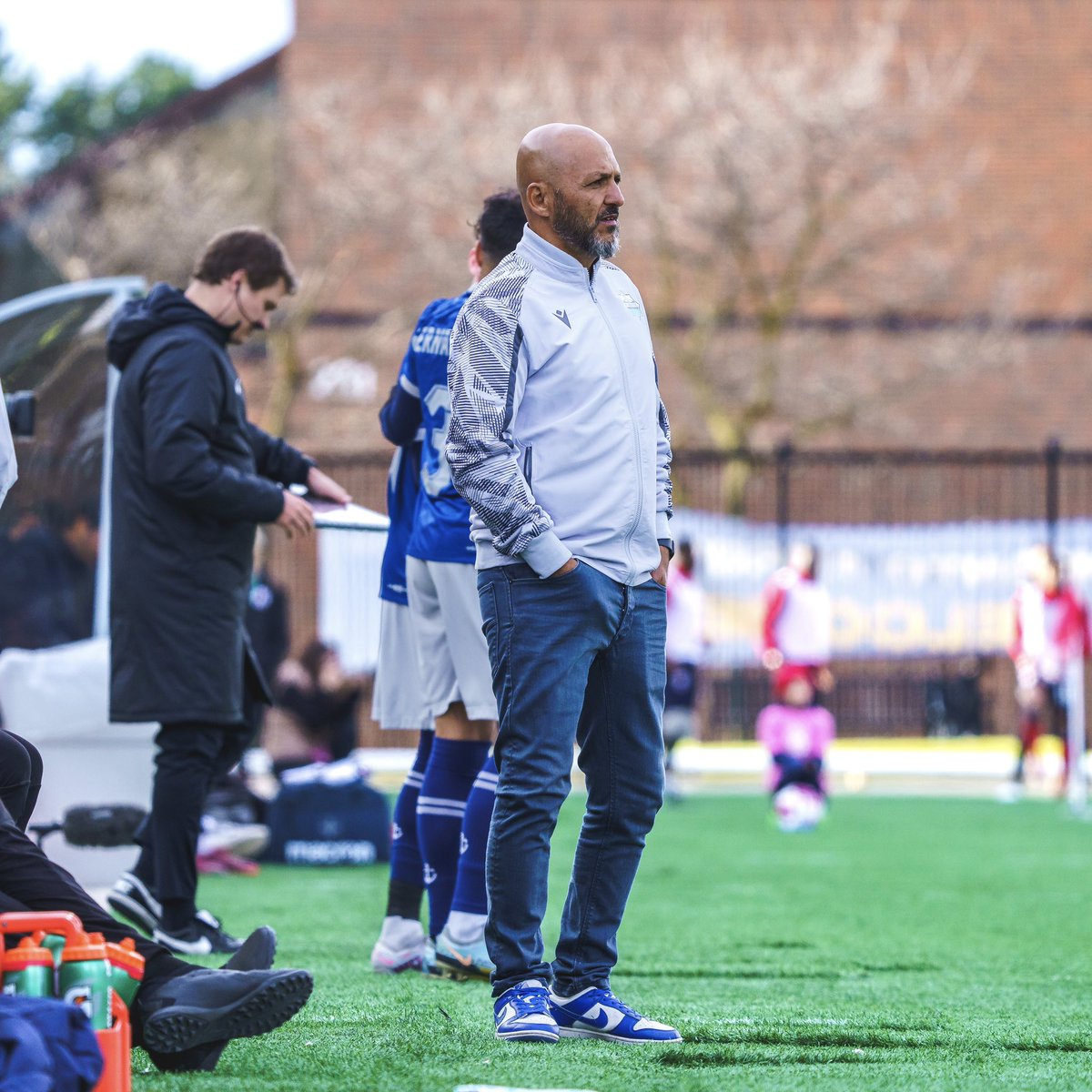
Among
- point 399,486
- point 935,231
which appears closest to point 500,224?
point 399,486

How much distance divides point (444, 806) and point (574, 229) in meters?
1.93

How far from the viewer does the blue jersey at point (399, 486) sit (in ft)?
17.3

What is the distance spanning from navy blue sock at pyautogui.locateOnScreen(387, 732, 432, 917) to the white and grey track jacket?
1694 millimetres

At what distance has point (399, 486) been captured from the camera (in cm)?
541

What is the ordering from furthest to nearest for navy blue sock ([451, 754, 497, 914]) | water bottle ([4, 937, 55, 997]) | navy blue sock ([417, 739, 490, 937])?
1. navy blue sock ([417, 739, 490, 937])
2. navy blue sock ([451, 754, 497, 914])
3. water bottle ([4, 937, 55, 997])

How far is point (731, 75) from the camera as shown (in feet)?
78.3

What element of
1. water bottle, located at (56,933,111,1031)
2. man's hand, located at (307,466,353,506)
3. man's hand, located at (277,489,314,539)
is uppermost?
man's hand, located at (307,466,353,506)

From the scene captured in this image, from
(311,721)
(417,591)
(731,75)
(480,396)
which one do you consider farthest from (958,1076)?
(731,75)

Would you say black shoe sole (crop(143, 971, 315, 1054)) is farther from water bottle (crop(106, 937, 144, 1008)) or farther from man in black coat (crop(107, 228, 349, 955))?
man in black coat (crop(107, 228, 349, 955))

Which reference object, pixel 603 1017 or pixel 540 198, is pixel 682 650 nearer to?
pixel 603 1017

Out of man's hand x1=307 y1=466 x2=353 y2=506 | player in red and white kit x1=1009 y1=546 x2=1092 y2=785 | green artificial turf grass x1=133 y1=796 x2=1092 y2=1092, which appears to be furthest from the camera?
player in red and white kit x1=1009 y1=546 x2=1092 y2=785

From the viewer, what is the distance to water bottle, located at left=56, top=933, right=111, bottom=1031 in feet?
9.99

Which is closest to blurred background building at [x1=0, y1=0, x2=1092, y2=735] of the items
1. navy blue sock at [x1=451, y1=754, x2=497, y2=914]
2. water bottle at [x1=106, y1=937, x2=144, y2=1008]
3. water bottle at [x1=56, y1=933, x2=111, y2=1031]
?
navy blue sock at [x1=451, y1=754, x2=497, y2=914]

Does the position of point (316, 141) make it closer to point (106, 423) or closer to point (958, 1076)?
point (106, 423)
